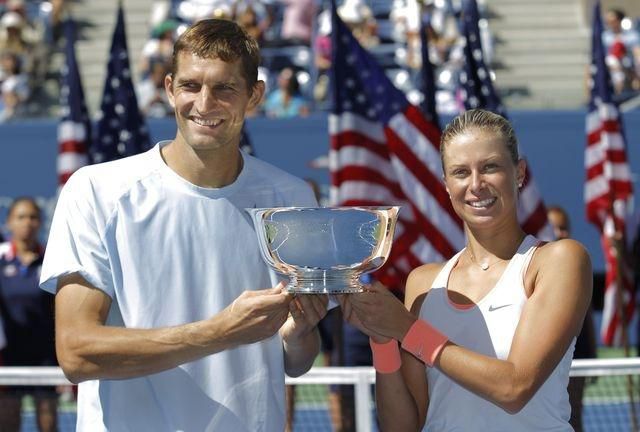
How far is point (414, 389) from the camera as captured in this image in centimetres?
338

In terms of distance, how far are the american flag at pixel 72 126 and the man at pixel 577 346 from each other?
10.1ft

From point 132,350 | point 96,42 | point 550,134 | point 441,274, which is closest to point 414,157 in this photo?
point 550,134

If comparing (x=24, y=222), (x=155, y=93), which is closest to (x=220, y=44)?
(x=24, y=222)

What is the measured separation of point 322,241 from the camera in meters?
3.00

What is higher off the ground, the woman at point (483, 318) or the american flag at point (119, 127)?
the american flag at point (119, 127)

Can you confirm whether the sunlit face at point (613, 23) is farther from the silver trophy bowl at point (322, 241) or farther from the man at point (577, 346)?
the silver trophy bowl at point (322, 241)

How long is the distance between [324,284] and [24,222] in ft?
17.6

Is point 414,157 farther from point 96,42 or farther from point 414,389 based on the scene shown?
point 96,42

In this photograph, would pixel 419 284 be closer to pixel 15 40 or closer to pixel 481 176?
pixel 481 176

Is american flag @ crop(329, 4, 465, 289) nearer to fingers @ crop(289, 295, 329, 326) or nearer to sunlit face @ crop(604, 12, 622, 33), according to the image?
fingers @ crop(289, 295, 329, 326)

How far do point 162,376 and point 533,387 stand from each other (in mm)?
894

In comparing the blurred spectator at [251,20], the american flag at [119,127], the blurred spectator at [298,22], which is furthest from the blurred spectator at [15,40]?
the american flag at [119,127]

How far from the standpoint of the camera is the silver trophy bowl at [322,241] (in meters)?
2.98

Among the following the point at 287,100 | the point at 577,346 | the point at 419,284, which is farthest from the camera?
the point at 287,100
